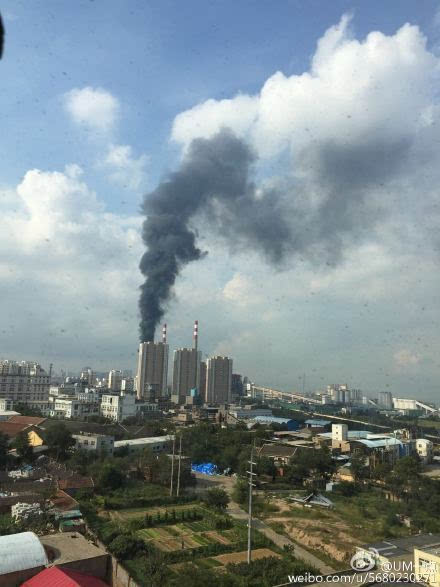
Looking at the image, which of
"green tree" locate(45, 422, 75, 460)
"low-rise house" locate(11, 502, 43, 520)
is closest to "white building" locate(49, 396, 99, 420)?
"green tree" locate(45, 422, 75, 460)

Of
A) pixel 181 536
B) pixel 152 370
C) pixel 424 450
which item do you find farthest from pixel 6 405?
pixel 424 450

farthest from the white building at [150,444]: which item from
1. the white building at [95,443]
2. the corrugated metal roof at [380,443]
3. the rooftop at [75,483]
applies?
the corrugated metal roof at [380,443]

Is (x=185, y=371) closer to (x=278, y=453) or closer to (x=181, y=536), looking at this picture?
(x=278, y=453)

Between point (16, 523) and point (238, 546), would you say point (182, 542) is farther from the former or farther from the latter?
point (16, 523)

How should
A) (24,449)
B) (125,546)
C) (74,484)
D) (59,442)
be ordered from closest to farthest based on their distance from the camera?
(125,546) → (74,484) → (24,449) → (59,442)

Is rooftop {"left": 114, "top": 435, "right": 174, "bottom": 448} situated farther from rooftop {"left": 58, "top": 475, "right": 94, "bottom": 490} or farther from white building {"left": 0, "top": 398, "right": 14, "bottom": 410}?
white building {"left": 0, "top": 398, "right": 14, "bottom": 410}

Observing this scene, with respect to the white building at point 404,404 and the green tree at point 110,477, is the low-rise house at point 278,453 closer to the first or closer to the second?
the green tree at point 110,477

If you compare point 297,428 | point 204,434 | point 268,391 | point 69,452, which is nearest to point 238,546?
point 69,452
